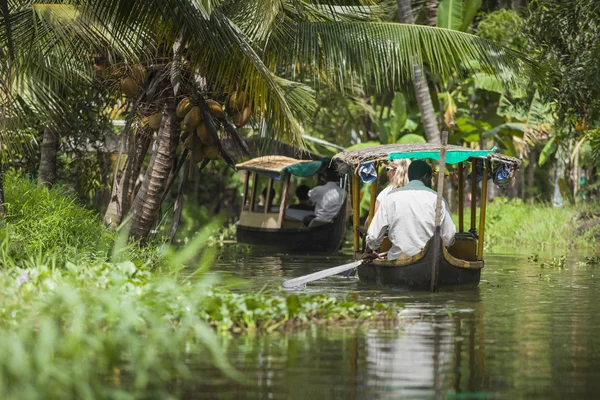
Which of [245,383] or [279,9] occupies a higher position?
[279,9]

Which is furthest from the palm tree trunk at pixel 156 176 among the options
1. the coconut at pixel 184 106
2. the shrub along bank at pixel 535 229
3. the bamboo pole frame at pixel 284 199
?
the shrub along bank at pixel 535 229

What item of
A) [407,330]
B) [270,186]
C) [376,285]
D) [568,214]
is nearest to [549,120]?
[568,214]

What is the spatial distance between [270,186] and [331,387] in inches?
726

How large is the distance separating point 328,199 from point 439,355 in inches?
573

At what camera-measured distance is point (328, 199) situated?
22406 millimetres

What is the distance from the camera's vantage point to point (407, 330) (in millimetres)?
9234

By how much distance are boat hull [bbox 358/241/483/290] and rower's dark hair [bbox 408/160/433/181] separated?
0.91 metres

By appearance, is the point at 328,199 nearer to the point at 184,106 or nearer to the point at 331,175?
the point at 331,175

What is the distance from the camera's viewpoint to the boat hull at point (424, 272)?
41.5 ft

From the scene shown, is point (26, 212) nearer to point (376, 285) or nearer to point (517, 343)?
point (376, 285)

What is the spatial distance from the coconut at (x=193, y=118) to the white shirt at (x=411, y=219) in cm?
323

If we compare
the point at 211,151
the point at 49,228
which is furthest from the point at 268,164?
the point at 49,228

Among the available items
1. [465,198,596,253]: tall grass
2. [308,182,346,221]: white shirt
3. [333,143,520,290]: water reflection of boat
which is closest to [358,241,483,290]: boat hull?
[333,143,520,290]: water reflection of boat

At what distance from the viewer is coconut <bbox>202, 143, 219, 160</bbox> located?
1529 centimetres
